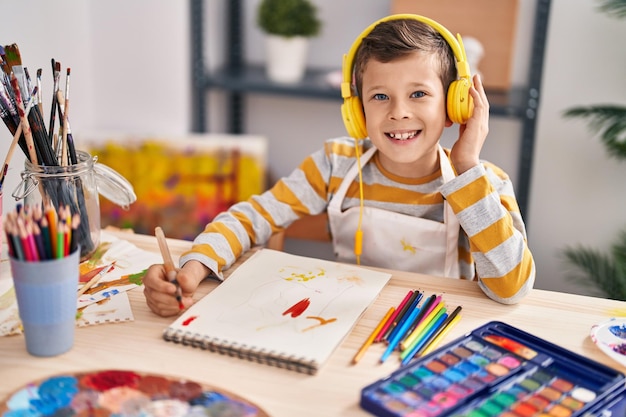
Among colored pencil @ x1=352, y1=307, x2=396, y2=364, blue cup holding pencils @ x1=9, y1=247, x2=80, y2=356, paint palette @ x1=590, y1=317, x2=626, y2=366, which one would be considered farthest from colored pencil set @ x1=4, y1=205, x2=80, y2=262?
paint palette @ x1=590, y1=317, x2=626, y2=366

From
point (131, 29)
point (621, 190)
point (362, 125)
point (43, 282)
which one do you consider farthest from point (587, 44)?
point (43, 282)

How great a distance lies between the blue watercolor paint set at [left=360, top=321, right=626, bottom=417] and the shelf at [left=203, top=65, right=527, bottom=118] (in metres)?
1.25

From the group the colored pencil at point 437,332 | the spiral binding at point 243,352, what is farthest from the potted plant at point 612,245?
the spiral binding at point 243,352

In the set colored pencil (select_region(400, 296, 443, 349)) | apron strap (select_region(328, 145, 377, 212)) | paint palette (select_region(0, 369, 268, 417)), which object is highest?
apron strap (select_region(328, 145, 377, 212))

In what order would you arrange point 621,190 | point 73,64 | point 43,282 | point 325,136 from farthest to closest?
point 325,136, point 621,190, point 73,64, point 43,282

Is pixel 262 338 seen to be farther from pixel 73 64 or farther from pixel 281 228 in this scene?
pixel 73 64

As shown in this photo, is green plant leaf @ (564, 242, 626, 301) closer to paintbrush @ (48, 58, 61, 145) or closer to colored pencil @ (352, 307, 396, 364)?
colored pencil @ (352, 307, 396, 364)

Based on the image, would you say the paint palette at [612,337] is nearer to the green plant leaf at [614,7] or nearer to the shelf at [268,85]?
the green plant leaf at [614,7]

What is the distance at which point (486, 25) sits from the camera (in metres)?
2.13

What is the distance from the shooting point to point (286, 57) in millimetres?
2242

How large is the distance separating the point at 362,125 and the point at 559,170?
3.99ft

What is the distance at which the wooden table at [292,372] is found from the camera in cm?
81

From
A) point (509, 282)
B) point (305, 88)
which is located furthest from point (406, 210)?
point (305, 88)

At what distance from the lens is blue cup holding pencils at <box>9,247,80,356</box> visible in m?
0.84
